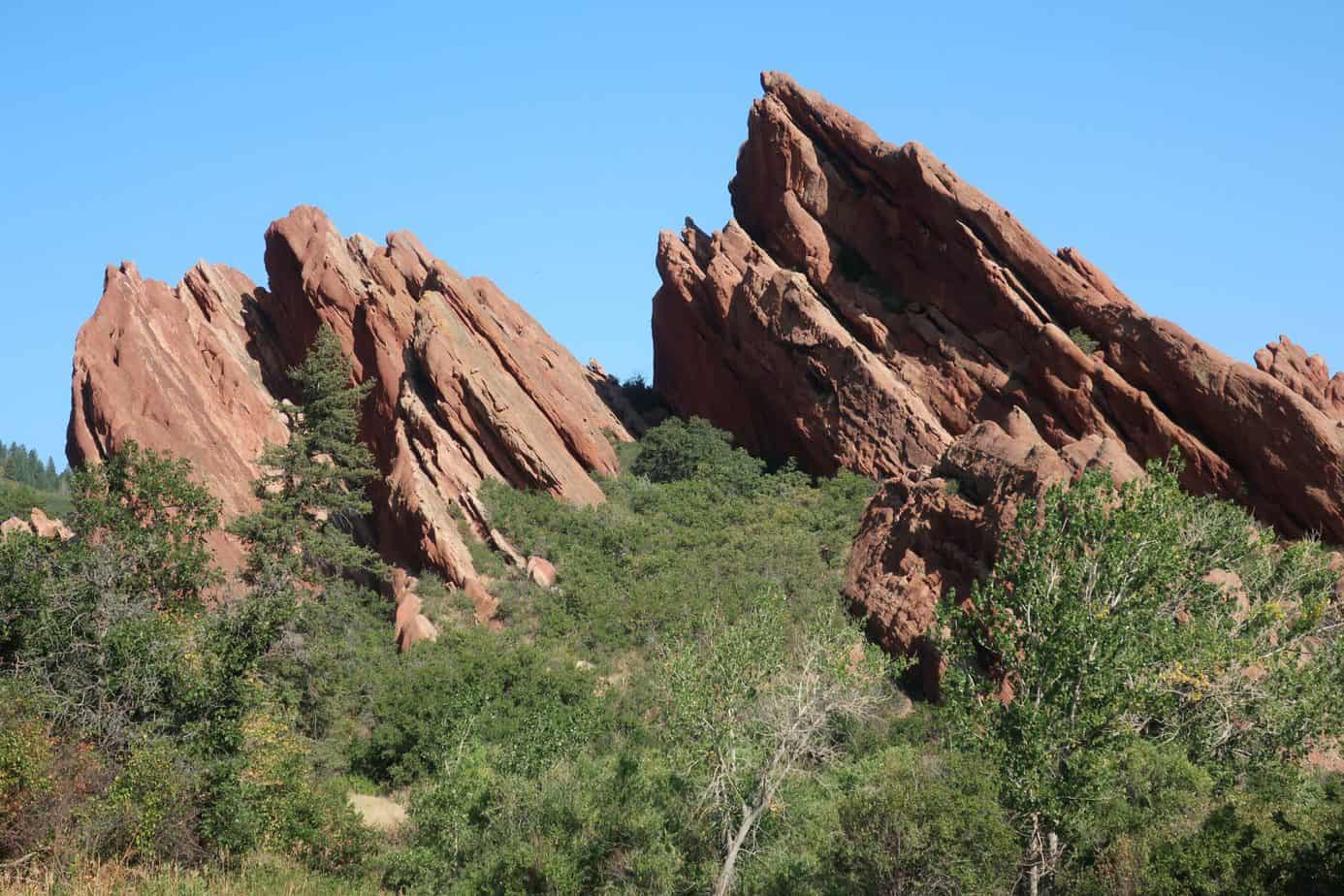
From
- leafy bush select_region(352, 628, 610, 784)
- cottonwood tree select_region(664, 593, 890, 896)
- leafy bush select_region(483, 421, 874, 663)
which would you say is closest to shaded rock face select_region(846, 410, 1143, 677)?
leafy bush select_region(483, 421, 874, 663)

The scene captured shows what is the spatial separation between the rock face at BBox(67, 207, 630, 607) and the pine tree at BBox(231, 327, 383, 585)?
87 cm

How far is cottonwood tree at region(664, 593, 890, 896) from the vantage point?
70.2ft

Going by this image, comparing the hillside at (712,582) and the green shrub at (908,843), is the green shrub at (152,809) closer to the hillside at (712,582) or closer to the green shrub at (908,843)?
the hillside at (712,582)

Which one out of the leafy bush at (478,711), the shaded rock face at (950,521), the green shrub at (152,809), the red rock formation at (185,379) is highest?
the red rock formation at (185,379)

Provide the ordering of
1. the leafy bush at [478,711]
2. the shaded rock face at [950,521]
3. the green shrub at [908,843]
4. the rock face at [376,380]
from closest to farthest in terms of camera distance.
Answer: the green shrub at [908,843] < the leafy bush at [478,711] < the shaded rock face at [950,521] < the rock face at [376,380]

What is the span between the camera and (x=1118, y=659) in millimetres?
19906

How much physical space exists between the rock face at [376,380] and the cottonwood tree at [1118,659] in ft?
60.7

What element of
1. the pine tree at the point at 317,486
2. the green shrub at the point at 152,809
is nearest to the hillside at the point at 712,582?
the green shrub at the point at 152,809

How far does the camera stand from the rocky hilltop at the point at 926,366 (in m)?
32.8

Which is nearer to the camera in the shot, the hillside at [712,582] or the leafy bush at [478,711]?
the hillside at [712,582]

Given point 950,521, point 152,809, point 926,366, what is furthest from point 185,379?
point 152,809

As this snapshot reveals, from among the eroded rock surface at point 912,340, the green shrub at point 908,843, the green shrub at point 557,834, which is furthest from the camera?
the eroded rock surface at point 912,340

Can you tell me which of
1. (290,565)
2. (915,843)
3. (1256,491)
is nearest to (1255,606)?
(915,843)

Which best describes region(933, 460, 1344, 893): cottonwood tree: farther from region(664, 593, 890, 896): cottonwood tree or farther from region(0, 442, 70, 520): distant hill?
region(0, 442, 70, 520): distant hill
